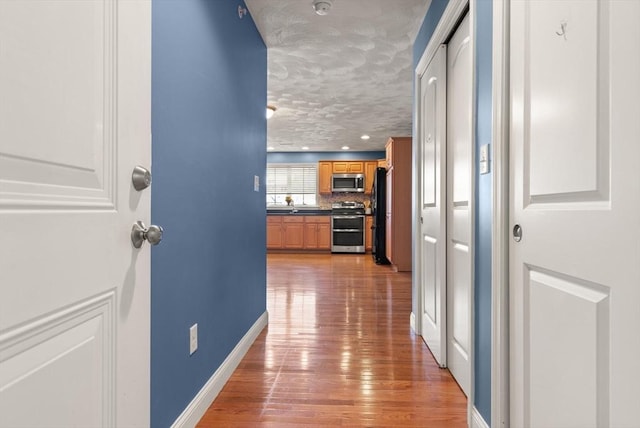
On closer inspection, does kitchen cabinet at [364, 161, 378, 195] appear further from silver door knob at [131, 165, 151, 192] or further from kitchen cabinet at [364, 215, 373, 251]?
silver door knob at [131, 165, 151, 192]

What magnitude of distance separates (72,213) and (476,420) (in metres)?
1.61

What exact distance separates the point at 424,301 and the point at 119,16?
2.48 meters

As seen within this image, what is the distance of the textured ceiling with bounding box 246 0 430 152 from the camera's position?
259 centimetres

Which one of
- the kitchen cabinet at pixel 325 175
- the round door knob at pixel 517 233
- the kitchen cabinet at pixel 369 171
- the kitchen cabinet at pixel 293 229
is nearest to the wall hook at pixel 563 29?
the round door knob at pixel 517 233

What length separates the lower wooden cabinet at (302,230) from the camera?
810cm

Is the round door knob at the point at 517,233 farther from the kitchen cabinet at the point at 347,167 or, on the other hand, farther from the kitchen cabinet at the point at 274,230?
the kitchen cabinet at the point at 347,167

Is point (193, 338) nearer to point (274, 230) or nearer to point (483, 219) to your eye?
point (483, 219)

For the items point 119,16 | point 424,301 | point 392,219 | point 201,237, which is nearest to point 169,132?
point 201,237

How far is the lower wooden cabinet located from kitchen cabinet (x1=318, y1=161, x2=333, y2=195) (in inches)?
31.1

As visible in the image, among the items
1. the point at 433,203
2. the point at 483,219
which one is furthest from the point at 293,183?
the point at 483,219

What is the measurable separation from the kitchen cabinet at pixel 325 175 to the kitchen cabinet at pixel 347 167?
0.38 feet

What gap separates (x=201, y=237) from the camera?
1.68 metres

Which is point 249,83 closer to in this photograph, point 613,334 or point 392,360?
point 392,360

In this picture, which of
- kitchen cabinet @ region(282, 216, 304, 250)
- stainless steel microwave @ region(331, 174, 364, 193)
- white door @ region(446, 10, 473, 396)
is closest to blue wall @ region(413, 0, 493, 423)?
white door @ region(446, 10, 473, 396)
